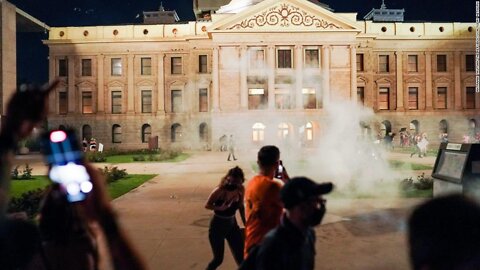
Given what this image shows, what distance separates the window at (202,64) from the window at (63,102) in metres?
17.7

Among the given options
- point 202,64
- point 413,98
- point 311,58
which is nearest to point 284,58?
point 311,58

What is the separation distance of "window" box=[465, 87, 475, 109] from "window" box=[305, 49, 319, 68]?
827 inches

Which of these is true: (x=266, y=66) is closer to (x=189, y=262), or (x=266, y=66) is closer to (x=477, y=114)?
(x=477, y=114)

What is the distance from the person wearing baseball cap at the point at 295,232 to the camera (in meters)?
3.03

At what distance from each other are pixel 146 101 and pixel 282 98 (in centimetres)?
1748

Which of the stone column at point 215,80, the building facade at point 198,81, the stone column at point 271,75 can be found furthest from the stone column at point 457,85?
the stone column at point 215,80

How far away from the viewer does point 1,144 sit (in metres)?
2.17

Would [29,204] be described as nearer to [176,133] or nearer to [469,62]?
[176,133]

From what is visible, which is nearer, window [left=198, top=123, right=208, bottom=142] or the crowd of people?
the crowd of people

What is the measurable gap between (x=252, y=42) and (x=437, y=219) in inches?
2071

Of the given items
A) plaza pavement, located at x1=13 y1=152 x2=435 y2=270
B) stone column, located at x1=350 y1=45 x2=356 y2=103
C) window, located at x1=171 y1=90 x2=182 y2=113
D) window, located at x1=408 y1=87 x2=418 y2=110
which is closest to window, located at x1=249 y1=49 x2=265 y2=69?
stone column, located at x1=350 y1=45 x2=356 y2=103

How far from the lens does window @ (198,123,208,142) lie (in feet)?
186

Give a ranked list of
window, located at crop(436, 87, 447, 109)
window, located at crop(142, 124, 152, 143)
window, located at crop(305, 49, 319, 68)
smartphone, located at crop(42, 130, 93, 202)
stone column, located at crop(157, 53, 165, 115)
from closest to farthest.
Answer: smartphone, located at crop(42, 130, 93, 202) < window, located at crop(305, 49, 319, 68) < stone column, located at crop(157, 53, 165, 115) < window, located at crop(142, 124, 152, 143) < window, located at crop(436, 87, 447, 109)

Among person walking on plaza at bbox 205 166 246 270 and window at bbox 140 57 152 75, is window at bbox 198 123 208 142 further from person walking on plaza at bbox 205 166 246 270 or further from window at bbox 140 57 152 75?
person walking on plaza at bbox 205 166 246 270
